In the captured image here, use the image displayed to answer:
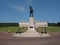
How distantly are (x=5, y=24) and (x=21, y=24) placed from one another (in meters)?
15.8

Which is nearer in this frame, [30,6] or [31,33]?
[31,33]

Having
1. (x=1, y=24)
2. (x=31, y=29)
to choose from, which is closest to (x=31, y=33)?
(x=31, y=29)

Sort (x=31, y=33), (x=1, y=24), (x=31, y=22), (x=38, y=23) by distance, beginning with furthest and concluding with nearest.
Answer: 1. (x=1, y=24)
2. (x=38, y=23)
3. (x=31, y=22)
4. (x=31, y=33)

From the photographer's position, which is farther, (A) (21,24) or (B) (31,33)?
(A) (21,24)

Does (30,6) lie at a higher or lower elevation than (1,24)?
higher

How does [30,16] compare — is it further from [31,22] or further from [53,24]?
[53,24]

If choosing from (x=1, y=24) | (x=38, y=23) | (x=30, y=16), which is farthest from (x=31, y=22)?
(x=1, y=24)

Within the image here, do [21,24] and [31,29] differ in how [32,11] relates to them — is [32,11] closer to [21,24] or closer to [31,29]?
[31,29]

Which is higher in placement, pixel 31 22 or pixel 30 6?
pixel 30 6

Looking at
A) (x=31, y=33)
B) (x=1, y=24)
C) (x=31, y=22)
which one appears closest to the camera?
(x=31, y=33)

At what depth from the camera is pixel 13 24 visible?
85375 millimetres

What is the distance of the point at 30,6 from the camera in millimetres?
40781

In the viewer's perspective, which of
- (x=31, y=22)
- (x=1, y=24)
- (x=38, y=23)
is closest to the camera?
(x=31, y=22)

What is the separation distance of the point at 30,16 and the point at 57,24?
44315 millimetres
